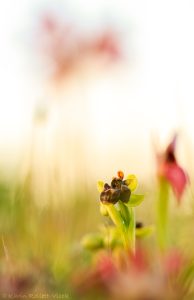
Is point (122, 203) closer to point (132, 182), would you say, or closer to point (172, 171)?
point (132, 182)

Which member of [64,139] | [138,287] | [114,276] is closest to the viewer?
[138,287]

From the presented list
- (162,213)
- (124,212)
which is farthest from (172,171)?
(124,212)

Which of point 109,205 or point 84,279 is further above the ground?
point 109,205

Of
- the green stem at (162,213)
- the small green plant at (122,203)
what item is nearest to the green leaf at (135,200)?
the small green plant at (122,203)

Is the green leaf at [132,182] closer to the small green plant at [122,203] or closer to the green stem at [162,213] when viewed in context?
the small green plant at [122,203]

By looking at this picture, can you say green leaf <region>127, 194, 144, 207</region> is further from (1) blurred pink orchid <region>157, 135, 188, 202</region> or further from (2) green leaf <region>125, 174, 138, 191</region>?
(1) blurred pink orchid <region>157, 135, 188, 202</region>

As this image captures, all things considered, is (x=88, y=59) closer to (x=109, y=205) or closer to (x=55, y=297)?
(x=109, y=205)

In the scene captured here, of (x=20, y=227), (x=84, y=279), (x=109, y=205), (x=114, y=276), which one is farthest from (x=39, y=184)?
(x=114, y=276)
